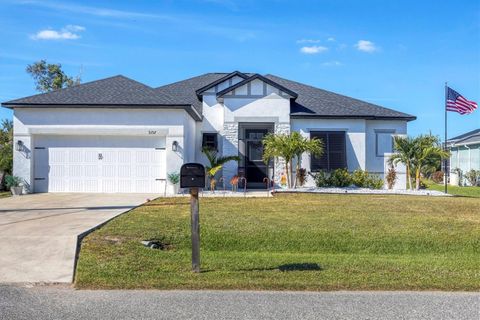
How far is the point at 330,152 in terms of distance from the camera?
835 inches

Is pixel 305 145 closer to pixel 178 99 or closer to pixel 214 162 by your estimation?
pixel 214 162


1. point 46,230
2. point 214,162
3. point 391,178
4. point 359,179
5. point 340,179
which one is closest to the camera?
point 46,230

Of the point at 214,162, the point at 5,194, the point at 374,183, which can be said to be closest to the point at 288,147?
the point at 214,162

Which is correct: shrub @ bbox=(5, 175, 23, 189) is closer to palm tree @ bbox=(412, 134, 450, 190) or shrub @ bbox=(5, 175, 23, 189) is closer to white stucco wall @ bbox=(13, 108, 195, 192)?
white stucco wall @ bbox=(13, 108, 195, 192)

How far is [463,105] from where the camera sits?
73.8ft

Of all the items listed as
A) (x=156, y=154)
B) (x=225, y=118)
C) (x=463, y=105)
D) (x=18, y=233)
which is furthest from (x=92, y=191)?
(x=463, y=105)

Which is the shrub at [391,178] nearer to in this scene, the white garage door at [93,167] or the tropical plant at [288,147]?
the tropical plant at [288,147]

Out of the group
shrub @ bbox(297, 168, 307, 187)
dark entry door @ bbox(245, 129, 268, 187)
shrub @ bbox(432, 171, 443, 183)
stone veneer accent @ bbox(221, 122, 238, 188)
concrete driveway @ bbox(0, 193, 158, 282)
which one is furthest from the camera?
shrub @ bbox(432, 171, 443, 183)

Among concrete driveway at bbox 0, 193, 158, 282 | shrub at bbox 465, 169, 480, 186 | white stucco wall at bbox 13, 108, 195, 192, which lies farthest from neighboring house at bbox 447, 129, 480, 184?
concrete driveway at bbox 0, 193, 158, 282

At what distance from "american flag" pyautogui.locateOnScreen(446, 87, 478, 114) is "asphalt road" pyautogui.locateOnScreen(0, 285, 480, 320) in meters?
18.0

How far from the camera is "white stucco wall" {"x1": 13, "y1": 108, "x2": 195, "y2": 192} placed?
1788cm

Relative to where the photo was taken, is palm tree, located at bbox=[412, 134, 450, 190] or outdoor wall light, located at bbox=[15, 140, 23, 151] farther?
palm tree, located at bbox=[412, 134, 450, 190]

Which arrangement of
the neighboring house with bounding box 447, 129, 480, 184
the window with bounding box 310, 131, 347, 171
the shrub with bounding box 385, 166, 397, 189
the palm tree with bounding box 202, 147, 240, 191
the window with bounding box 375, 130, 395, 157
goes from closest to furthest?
the palm tree with bounding box 202, 147, 240, 191
the shrub with bounding box 385, 166, 397, 189
the window with bounding box 310, 131, 347, 171
the window with bounding box 375, 130, 395, 157
the neighboring house with bounding box 447, 129, 480, 184

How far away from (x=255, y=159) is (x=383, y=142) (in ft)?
20.1
